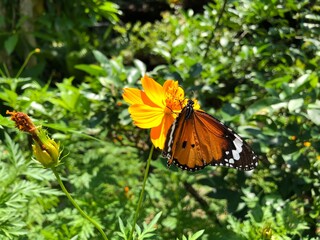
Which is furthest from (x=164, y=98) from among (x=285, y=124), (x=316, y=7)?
(x=316, y=7)

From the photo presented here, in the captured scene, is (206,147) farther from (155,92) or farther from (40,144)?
(40,144)

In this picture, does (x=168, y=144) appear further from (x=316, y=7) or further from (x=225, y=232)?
(x=316, y=7)

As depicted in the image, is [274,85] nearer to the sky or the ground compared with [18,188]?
nearer to the sky

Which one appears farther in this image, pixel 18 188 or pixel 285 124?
pixel 285 124

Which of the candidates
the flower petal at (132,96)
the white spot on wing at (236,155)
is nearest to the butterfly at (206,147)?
the white spot on wing at (236,155)

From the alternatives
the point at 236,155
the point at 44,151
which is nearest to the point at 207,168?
the point at 236,155

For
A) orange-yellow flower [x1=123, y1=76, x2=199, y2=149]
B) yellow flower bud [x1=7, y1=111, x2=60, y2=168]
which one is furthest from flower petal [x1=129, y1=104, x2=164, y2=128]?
yellow flower bud [x1=7, y1=111, x2=60, y2=168]

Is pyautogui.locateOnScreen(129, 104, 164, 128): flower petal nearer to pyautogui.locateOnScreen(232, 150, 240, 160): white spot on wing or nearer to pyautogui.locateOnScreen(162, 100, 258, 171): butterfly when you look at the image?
pyautogui.locateOnScreen(162, 100, 258, 171): butterfly
